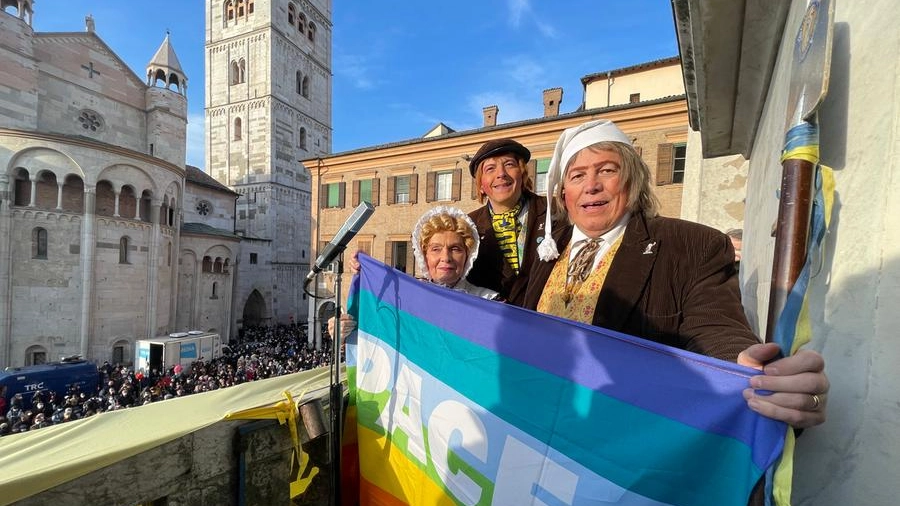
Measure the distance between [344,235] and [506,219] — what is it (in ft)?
4.46

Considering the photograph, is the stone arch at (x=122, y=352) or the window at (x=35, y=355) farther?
the stone arch at (x=122, y=352)

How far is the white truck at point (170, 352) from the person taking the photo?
17.7 meters

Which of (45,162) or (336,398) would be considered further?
(45,162)

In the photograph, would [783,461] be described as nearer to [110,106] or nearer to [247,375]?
[247,375]

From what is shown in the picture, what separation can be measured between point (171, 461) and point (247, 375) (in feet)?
48.7

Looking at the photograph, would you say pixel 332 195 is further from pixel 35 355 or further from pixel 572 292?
pixel 572 292

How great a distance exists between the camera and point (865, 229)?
1.10 m

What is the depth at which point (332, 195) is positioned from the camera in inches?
853

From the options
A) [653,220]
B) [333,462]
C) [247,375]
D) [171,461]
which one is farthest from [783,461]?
[247,375]

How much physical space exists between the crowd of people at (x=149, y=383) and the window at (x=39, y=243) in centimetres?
610

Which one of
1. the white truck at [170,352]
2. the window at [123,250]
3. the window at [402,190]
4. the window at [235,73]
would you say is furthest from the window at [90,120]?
the window at [402,190]

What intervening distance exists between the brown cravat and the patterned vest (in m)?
0.03

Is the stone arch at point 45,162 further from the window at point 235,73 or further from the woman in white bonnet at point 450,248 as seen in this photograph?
the woman in white bonnet at point 450,248

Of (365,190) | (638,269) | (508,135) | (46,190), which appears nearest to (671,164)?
(508,135)
